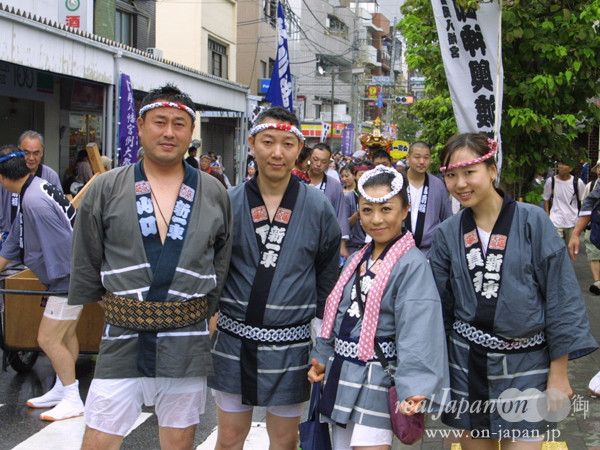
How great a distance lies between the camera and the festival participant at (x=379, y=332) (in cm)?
296

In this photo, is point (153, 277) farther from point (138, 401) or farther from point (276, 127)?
point (276, 127)

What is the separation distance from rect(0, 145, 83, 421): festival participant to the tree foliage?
3.71 metres

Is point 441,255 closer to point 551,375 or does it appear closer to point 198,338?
point 551,375

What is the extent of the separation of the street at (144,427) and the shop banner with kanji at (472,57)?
2.46m

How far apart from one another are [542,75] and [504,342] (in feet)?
11.9

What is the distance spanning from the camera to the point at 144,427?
519 centimetres

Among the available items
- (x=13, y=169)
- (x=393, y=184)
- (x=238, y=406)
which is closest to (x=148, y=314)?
(x=238, y=406)

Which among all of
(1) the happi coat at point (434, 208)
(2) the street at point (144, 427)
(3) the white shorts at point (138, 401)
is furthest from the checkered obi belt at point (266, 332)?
(1) the happi coat at point (434, 208)

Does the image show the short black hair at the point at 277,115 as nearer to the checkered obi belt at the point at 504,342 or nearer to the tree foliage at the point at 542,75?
the checkered obi belt at the point at 504,342

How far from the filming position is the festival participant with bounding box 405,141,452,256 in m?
6.21

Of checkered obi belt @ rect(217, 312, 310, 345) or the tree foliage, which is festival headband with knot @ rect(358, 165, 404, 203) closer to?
checkered obi belt @ rect(217, 312, 310, 345)

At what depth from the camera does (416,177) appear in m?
6.42

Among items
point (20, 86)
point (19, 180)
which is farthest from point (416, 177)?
point (20, 86)

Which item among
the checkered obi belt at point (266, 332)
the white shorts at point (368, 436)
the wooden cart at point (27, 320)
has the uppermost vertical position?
the checkered obi belt at point (266, 332)
